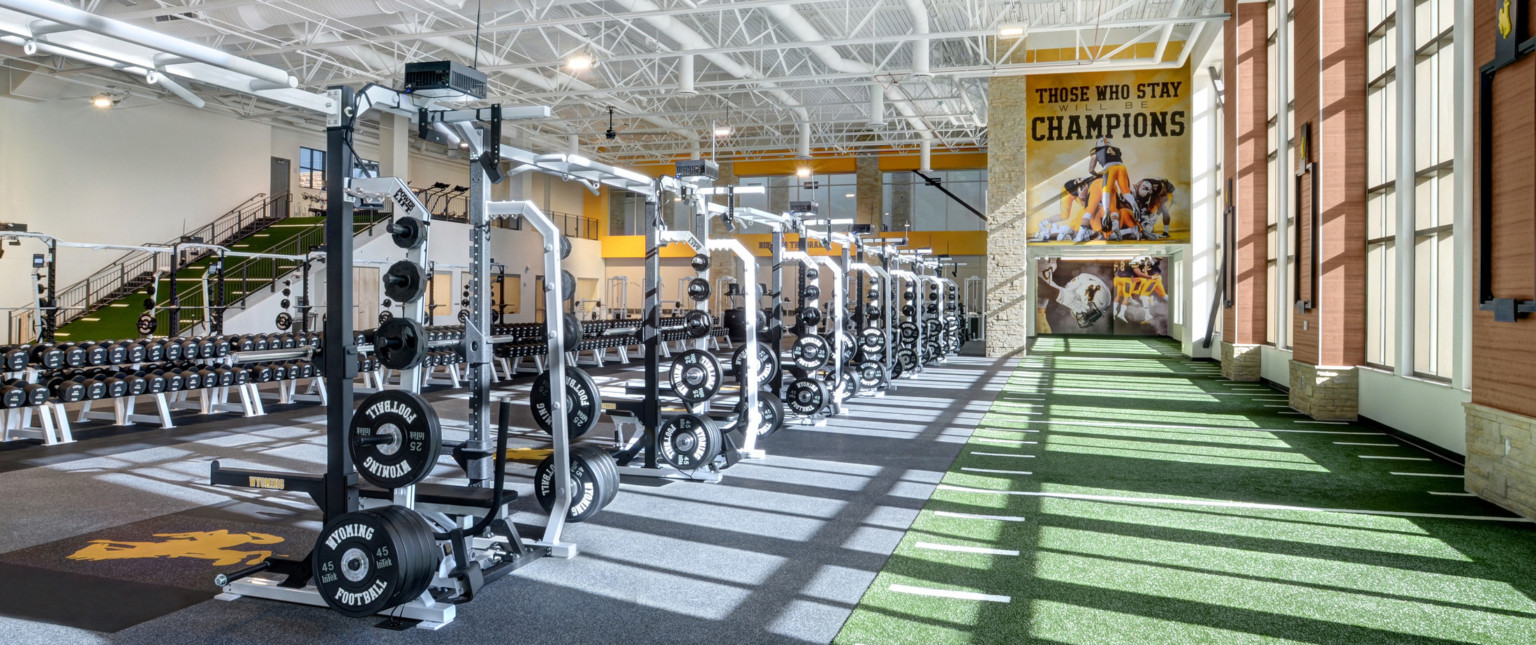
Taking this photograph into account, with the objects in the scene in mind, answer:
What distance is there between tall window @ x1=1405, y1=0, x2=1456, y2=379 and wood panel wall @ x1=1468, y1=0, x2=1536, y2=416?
75.4 inches

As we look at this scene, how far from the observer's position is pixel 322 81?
1739cm

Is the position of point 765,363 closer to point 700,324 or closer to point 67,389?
point 700,324

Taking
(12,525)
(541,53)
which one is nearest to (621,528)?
(12,525)

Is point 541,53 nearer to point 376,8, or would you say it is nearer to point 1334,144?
point 376,8

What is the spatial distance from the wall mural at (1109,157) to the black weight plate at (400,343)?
15754 millimetres

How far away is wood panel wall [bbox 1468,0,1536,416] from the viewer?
4.80m

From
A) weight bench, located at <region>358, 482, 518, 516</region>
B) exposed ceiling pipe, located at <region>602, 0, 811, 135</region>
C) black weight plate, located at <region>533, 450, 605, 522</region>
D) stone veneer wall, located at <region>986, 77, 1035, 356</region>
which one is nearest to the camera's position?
weight bench, located at <region>358, 482, 518, 516</region>

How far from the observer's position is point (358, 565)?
10.7 ft

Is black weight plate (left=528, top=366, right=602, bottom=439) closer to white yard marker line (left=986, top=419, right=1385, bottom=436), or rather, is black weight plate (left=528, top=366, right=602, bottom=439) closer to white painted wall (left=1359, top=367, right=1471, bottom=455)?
white yard marker line (left=986, top=419, right=1385, bottom=436)

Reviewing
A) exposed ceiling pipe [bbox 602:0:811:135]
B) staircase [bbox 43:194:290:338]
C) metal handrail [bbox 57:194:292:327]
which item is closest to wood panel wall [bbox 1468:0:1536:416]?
exposed ceiling pipe [bbox 602:0:811:135]

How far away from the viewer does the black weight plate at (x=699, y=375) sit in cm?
670

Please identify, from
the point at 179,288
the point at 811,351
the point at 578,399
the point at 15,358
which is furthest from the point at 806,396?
the point at 179,288

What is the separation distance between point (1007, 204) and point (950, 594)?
49.7ft

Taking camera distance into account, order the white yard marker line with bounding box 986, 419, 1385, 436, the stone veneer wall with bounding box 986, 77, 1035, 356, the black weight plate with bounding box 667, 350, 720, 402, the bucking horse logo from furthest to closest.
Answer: the stone veneer wall with bounding box 986, 77, 1035, 356
the white yard marker line with bounding box 986, 419, 1385, 436
the black weight plate with bounding box 667, 350, 720, 402
the bucking horse logo
